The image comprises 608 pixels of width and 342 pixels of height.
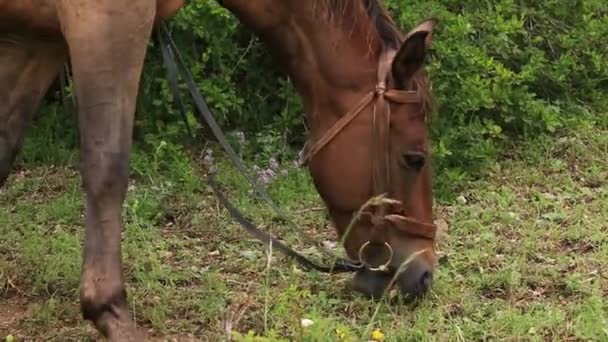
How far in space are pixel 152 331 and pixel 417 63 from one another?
4.24ft

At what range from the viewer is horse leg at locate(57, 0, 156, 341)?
2977 mm

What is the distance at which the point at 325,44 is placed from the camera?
3.69 meters

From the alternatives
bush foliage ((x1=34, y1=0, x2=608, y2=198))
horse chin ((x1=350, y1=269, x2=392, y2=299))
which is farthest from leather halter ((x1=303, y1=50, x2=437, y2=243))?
bush foliage ((x1=34, y1=0, x2=608, y2=198))

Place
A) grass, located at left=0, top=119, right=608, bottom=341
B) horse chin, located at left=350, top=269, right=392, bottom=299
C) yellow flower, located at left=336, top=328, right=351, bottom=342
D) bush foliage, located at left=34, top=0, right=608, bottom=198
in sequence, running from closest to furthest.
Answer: yellow flower, located at left=336, top=328, right=351, bottom=342 → grass, located at left=0, top=119, right=608, bottom=341 → horse chin, located at left=350, top=269, right=392, bottom=299 → bush foliage, located at left=34, top=0, right=608, bottom=198

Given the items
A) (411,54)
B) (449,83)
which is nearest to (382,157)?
(411,54)

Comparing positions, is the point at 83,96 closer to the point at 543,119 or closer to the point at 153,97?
the point at 153,97

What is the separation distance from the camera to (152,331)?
11.2ft

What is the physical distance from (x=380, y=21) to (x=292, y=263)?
3.33 ft

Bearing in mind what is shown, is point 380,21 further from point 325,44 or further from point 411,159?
point 411,159

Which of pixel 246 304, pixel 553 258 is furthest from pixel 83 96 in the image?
pixel 553 258

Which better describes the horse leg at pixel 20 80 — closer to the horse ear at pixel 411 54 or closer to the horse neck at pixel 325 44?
the horse neck at pixel 325 44

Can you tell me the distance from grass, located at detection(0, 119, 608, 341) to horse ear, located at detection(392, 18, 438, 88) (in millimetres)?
791

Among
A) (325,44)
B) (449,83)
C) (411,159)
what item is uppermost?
(325,44)

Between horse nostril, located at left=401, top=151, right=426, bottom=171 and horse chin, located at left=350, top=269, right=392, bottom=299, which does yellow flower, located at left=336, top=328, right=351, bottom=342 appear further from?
horse nostril, located at left=401, top=151, right=426, bottom=171
